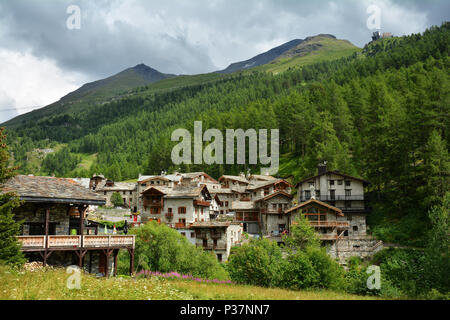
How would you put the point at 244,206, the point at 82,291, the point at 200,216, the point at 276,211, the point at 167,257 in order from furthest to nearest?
the point at 244,206
the point at 200,216
the point at 276,211
the point at 167,257
the point at 82,291

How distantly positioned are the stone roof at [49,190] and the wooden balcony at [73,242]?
2476 mm

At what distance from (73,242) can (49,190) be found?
4.00 meters

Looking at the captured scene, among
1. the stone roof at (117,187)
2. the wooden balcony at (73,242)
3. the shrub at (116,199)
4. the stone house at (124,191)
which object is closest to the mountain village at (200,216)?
the wooden balcony at (73,242)

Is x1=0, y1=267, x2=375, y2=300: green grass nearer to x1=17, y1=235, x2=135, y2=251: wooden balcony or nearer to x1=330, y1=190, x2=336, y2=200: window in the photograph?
x1=17, y1=235, x2=135, y2=251: wooden balcony

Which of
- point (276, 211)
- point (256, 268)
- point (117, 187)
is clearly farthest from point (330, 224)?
point (117, 187)

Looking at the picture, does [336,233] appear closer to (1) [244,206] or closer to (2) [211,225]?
(2) [211,225]

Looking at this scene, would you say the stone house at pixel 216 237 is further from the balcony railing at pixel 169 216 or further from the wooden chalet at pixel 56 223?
the wooden chalet at pixel 56 223

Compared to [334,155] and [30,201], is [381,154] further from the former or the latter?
[30,201]

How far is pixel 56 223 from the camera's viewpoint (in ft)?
83.3

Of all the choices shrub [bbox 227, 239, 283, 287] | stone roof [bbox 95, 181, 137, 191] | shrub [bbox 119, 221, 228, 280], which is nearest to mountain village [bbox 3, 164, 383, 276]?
shrub [bbox 119, 221, 228, 280]

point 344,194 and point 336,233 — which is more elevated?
point 344,194

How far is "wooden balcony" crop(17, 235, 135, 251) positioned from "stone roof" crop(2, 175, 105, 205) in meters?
2.48

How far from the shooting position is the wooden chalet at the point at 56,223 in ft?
72.5

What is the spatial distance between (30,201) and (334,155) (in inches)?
2101
